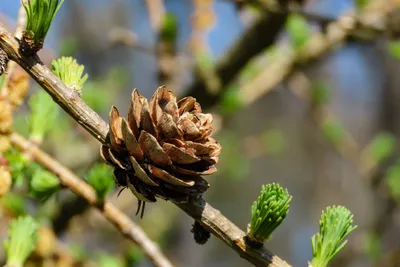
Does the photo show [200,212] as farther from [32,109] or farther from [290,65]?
[290,65]

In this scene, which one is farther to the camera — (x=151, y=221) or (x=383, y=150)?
(x=151, y=221)

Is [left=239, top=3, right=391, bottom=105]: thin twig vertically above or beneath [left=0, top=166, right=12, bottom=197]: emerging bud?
above

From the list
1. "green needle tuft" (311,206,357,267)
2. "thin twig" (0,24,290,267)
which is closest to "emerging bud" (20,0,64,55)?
"thin twig" (0,24,290,267)

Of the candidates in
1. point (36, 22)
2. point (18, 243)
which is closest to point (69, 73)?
point (36, 22)

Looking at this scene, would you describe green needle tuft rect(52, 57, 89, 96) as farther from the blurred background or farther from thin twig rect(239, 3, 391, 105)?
thin twig rect(239, 3, 391, 105)

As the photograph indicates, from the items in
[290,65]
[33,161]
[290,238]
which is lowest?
[33,161]

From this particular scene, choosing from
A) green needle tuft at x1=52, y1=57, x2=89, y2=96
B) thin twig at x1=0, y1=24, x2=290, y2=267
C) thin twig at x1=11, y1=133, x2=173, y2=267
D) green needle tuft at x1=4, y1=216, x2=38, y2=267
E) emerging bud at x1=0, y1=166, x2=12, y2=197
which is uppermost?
green needle tuft at x1=52, y1=57, x2=89, y2=96

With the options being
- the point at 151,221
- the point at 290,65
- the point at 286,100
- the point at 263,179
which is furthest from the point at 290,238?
the point at 290,65
